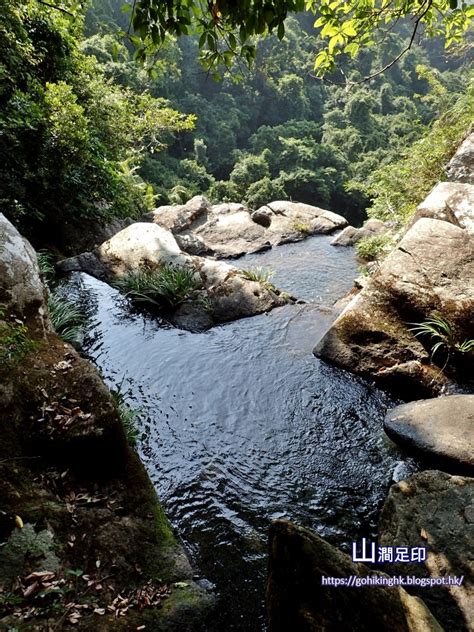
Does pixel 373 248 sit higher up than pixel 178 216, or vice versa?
pixel 178 216

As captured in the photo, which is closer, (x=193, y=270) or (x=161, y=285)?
(x=161, y=285)

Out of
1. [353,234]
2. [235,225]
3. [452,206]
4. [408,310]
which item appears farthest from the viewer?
[235,225]

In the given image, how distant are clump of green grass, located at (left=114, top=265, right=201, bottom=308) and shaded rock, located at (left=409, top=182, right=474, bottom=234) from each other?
529cm

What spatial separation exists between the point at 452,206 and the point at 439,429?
5.14 m

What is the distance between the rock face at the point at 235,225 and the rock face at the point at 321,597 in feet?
46.5

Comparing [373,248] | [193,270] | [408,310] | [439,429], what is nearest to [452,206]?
[408,310]

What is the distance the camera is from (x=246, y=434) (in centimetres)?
517

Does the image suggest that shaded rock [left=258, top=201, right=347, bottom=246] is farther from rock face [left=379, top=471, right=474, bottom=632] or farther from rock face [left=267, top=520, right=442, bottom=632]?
rock face [left=267, top=520, right=442, bottom=632]

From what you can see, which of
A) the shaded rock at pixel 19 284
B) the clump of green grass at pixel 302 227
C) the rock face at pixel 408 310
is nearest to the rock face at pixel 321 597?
the shaded rock at pixel 19 284

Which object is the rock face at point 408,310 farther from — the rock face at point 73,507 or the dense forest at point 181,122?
the rock face at point 73,507

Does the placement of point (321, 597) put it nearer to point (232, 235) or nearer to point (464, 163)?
point (464, 163)

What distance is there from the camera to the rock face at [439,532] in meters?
2.86

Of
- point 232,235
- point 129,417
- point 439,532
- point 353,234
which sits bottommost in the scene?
point 439,532

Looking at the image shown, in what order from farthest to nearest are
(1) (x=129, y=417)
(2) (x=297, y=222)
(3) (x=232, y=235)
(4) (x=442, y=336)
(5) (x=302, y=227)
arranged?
(2) (x=297, y=222) < (5) (x=302, y=227) < (3) (x=232, y=235) < (4) (x=442, y=336) < (1) (x=129, y=417)
